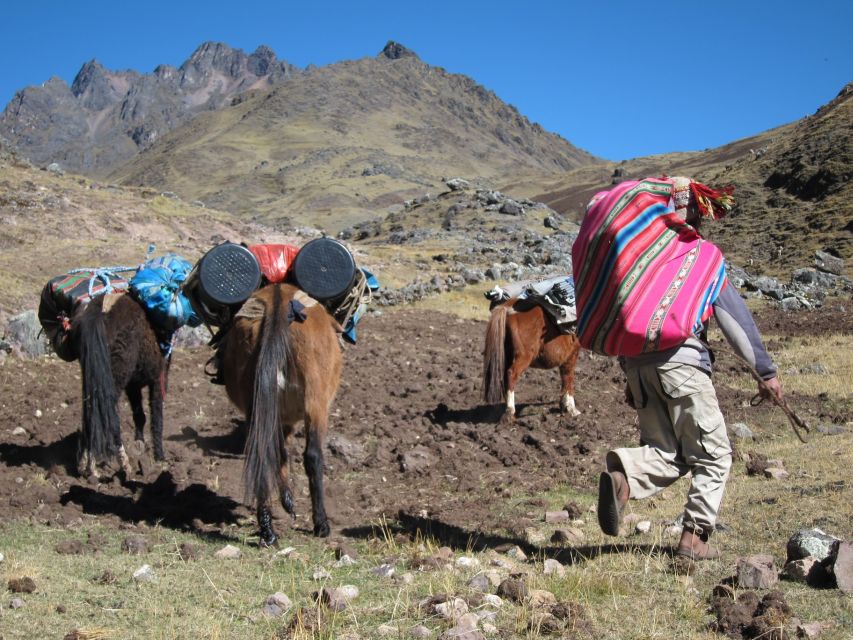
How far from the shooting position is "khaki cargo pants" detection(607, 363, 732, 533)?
3814mm

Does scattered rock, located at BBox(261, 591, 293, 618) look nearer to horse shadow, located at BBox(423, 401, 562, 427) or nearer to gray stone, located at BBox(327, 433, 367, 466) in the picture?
gray stone, located at BBox(327, 433, 367, 466)

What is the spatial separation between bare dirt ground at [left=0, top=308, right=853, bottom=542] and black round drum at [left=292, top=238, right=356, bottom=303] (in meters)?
1.64

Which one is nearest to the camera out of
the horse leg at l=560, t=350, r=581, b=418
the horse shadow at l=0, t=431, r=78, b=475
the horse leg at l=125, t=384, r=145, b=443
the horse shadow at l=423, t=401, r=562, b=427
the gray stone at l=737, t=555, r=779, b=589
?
the gray stone at l=737, t=555, r=779, b=589

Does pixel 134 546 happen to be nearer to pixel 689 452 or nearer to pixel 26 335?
pixel 689 452

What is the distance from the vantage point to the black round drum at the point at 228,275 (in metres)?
5.09

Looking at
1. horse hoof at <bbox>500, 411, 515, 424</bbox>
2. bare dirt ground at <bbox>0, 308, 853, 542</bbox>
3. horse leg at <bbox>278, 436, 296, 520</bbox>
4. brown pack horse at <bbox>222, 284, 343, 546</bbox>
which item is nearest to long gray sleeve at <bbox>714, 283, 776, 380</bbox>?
bare dirt ground at <bbox>0, 308, 853, 542</bbox>

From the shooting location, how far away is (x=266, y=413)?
186 inches

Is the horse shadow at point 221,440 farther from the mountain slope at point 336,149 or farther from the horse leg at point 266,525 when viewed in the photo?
the mountain slope at point 336,149

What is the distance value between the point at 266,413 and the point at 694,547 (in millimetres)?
2586

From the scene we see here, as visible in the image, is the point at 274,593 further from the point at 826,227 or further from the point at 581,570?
the point at 826,227

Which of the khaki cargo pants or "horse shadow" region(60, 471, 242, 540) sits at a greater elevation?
the khaki cargo pants

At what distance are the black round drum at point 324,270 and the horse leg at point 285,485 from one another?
106cm

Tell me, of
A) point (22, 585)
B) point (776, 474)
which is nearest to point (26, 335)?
point (22, 585)

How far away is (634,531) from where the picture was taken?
467cm
